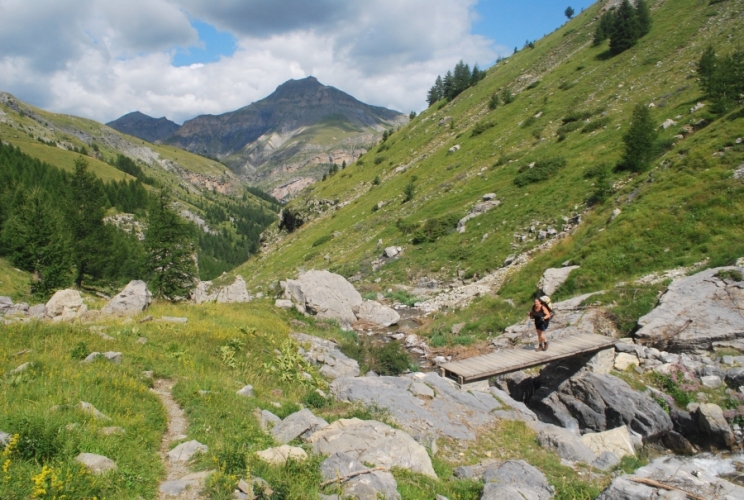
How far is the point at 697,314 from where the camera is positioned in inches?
566

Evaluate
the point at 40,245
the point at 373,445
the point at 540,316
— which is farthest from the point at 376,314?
the point at 40,245

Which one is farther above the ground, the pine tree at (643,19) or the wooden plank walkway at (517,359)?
the pine tree at (643,19)

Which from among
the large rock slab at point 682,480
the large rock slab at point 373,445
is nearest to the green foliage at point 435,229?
the large rock slab at point 682,480

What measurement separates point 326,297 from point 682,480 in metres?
19.7

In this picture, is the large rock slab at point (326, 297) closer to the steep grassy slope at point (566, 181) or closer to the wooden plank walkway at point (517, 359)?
the steep grassy slope at point (566, 181)

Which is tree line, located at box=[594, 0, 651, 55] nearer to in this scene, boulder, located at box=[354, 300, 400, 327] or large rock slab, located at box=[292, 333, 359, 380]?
boulder, located at box=[354, 300, 400, 327]

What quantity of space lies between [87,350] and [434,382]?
32.9 ft

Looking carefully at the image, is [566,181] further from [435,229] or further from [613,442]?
[613,442]

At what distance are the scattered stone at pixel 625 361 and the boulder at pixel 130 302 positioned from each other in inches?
724

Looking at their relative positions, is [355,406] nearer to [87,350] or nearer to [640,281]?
[87,350]

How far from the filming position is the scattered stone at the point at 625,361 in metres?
14.1

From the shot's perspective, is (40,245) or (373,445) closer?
(373,445)

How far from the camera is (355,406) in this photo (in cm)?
1061

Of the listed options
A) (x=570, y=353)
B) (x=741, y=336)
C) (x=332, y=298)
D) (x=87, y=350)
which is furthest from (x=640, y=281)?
(x=87, y=350)
